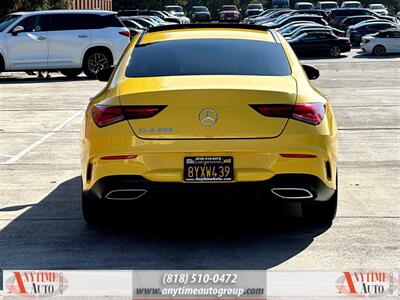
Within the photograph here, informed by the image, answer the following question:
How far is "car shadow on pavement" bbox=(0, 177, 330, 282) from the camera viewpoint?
659 centimetres

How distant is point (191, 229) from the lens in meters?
7.62

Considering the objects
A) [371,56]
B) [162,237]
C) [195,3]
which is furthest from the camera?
[195,3]

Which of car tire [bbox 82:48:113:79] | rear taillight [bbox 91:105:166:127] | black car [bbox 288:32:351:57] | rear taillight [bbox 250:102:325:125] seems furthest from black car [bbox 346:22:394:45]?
rear taillight [bbox 91:105:166:127]

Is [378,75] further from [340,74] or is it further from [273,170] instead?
[273,170]

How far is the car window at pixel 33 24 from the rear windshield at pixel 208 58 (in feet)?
56.8

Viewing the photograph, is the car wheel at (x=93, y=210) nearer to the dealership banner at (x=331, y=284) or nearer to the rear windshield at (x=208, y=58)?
the rear windshield at (x=208, y=58)

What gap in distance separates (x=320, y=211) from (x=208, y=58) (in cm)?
151

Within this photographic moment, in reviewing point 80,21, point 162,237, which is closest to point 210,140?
point 162,237

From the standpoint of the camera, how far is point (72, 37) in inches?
984

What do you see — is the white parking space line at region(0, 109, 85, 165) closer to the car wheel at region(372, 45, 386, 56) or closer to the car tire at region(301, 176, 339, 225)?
the car tire at region(301, 176, 339, 225)

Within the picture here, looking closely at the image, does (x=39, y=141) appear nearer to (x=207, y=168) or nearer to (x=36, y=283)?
(x=207, y=168)

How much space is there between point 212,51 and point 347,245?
1.98 m

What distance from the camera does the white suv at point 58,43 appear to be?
81.5ft

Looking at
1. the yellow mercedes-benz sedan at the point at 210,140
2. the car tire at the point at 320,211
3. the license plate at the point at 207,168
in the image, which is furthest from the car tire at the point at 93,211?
the car tire at the point at 320,211
